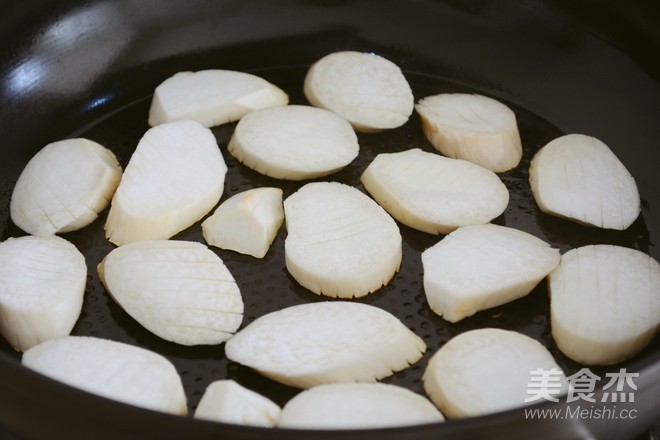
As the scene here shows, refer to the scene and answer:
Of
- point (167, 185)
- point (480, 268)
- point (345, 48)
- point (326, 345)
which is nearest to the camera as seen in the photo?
point (326, 345)

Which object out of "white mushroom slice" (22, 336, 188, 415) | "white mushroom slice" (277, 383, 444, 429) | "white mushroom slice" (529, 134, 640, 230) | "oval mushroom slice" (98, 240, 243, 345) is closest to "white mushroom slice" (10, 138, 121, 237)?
"oval mushroom slice" (98, 240, 243, 345)

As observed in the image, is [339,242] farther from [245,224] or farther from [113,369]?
[113,369]

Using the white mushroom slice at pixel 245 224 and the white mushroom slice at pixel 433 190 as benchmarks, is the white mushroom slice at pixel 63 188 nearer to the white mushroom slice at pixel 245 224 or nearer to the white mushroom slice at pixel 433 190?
the white mushroom slice at pixel 245 224

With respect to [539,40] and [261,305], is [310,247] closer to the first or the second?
[261,305]

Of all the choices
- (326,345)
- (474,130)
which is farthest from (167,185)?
(474,130)

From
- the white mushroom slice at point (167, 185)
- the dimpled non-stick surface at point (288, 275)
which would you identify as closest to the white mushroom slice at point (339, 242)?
the dimpled non-stick surface at point (288, 275)

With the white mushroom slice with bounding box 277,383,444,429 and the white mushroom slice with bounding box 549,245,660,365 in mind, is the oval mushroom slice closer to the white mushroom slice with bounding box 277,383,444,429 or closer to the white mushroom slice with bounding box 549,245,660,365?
the white mushroom slice with bounding box 277,383,444,429

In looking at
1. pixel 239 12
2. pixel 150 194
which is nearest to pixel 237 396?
pixel 150 194
